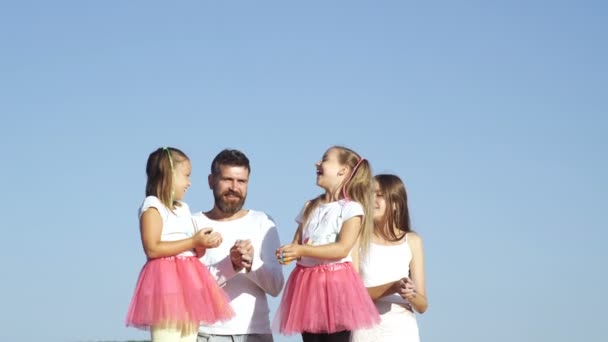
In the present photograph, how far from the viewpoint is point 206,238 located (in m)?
7.29

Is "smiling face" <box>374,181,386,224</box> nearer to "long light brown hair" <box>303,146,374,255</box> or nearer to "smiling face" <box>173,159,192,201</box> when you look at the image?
"long light brown hair" <box>303,146,374,255</box>

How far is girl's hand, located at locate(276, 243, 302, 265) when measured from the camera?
7.27 metres

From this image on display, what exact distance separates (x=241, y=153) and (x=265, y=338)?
1.40 metres

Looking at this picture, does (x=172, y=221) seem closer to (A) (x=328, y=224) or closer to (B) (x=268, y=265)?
(B) (x=268, y=265)

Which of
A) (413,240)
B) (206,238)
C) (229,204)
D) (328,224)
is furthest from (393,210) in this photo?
(206,238)

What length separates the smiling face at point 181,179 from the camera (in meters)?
7.55

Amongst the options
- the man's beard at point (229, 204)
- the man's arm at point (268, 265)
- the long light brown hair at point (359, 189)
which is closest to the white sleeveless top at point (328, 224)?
the long light brown hair at point (359, 189)

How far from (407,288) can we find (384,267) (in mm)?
552

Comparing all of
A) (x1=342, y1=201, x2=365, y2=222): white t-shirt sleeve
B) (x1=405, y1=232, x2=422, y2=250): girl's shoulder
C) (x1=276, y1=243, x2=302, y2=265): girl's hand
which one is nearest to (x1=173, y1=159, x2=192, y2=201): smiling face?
(x1=276, y1=243, x2=302, y2=265): girl's hand

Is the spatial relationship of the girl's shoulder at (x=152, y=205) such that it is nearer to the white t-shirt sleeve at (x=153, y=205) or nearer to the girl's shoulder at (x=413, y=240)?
the white t-shirt sleeve at (x=153, y=205)

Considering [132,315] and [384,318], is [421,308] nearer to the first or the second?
[384,318]

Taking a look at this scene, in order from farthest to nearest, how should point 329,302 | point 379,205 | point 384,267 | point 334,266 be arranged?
point 379,205 → point 384,267 → point 334,266 → point 329,302

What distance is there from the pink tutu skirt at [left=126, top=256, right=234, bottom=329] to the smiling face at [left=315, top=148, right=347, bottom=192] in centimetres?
109

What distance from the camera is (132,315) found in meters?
7.41
